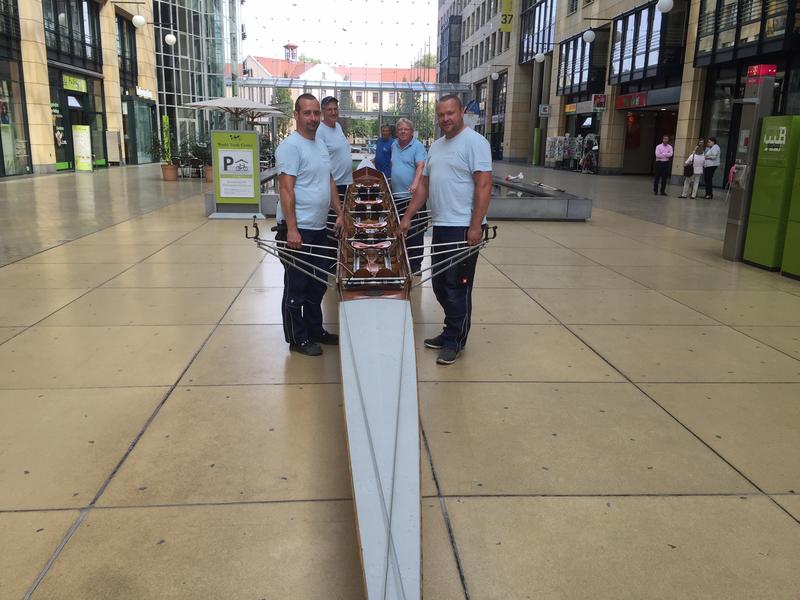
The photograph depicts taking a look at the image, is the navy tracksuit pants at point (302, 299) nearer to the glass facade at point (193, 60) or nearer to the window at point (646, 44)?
the window at point (646, 44)

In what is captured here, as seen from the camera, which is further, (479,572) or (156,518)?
(156,518)

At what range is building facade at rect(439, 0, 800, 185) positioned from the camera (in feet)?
62.5

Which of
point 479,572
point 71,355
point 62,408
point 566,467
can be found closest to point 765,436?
point 566,467

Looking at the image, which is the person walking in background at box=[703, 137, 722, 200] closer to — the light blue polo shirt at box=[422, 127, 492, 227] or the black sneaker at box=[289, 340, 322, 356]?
the light blue polo shirt at box=[422, 127, 492, 227]

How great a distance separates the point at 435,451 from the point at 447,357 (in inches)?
54.9

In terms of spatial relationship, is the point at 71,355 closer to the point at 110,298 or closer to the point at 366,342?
the point at 110,298

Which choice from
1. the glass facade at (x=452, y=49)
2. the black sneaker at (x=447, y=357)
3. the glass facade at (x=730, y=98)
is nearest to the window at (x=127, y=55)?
the glass facade at (x=730, y=98)

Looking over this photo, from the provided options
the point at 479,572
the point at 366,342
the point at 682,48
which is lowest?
the point at 479,572

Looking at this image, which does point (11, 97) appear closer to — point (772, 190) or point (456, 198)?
point (456, 198)

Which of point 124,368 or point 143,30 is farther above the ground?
point 143,30

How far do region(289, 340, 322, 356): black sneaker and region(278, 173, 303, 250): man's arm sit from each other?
765mm

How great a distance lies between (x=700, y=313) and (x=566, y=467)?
12.1 feet

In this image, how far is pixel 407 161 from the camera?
7.33 metres

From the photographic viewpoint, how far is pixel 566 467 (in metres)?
3.35
